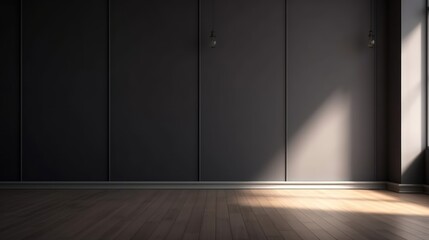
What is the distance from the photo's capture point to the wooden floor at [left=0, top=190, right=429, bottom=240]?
3.71m

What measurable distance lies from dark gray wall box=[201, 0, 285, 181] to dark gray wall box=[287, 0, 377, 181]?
0.19 meters

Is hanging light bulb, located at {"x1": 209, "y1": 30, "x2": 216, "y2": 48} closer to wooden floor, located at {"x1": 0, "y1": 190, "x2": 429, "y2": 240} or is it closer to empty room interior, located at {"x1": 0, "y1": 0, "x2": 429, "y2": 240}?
empty room interior, located at {"x1": 0, "y1": 0, "x2": 429, "y2": 240}

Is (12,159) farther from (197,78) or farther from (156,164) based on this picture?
(197,78)

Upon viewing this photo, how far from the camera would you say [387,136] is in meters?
6.84

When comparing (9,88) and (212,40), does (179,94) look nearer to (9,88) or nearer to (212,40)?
(212,40)

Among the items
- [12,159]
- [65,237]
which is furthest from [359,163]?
[12,159]

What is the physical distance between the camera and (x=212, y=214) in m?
4.60

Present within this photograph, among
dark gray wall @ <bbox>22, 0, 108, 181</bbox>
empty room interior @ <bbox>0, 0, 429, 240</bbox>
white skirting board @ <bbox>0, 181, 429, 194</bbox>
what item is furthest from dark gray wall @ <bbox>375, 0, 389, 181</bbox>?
A: dark gray wall @ <bbox>22, 0, 108, 181</bbox>

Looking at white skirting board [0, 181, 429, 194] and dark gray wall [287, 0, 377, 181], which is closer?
white skirting board [0, 181, 429, 194]

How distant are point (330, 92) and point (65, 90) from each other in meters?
4.11

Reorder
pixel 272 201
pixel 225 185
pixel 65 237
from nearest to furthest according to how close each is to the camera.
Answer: pixel 65 237, pixel 272 201, pixel 225 185

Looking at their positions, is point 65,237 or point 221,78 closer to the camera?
point 65,237

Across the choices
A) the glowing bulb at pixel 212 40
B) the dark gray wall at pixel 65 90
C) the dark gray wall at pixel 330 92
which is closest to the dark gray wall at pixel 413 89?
the dark gray wall at pixel 330 92

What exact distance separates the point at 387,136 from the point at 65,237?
5148mm
